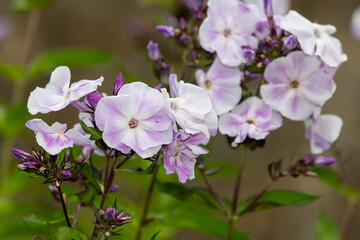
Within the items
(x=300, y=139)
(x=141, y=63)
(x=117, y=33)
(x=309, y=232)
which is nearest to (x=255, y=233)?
(x=309, y=232)

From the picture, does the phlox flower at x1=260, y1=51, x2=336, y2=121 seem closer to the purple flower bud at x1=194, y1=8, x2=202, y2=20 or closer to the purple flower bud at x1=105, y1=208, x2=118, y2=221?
the purple flower bud at x1=194, y1=8, x2=202, y2=20

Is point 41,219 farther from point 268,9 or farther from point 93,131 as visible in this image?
point 268,9

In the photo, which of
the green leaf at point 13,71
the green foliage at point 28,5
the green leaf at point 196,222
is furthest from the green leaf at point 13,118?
the green leaf at point 196,222

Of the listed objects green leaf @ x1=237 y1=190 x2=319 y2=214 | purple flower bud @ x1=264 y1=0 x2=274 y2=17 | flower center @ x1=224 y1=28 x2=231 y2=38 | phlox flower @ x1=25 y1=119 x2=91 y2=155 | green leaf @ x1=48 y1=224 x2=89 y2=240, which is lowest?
green leaf @ x1=237 y1=190 x2=319 y2=214

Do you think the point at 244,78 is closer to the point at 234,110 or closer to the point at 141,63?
the point at 234,110

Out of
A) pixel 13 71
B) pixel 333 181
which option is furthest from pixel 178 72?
pixel 333 181

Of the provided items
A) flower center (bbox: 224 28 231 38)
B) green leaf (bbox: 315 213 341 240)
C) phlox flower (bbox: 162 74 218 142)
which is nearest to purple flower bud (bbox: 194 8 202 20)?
flower center (bbox: 224 28 231 38)
